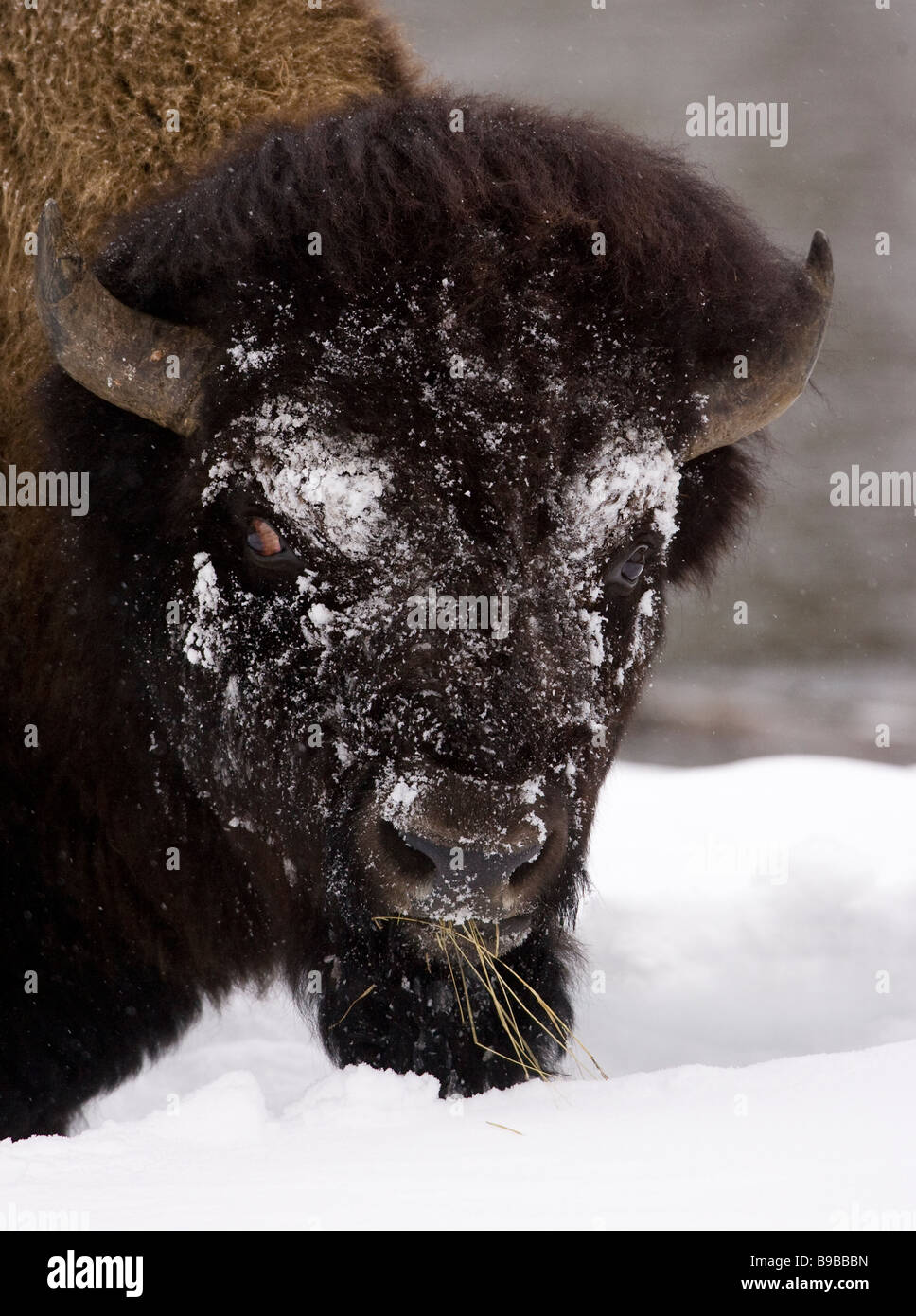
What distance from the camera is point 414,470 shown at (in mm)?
2707

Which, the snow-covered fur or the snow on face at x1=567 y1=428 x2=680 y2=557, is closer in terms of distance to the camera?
the snow-covered fur

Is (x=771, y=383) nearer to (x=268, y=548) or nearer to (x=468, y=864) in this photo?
(x=268, y=548)

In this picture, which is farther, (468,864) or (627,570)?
(627,570)

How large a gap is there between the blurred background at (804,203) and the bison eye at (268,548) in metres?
9.77

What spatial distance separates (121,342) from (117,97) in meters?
1.27

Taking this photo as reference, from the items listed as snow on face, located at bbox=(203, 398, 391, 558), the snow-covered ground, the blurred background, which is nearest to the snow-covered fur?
snow on face, located at bbox=(203, 398, 391, 558)

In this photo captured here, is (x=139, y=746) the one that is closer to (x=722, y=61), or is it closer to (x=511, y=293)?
(x=511, y=293)

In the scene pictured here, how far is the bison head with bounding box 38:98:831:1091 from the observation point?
2.66 m

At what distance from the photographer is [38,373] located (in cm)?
344

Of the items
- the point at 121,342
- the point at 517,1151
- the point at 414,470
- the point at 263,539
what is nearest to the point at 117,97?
the point at 121,342

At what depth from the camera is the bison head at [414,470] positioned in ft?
8.73

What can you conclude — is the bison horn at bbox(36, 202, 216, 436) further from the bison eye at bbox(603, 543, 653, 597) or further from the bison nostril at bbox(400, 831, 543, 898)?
the bison nostril at bbox(400, 831, 543, 898)

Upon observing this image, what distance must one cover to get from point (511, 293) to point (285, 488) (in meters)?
0.64

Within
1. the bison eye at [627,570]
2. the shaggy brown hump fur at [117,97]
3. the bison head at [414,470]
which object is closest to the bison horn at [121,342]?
the bison head at [414,470]
